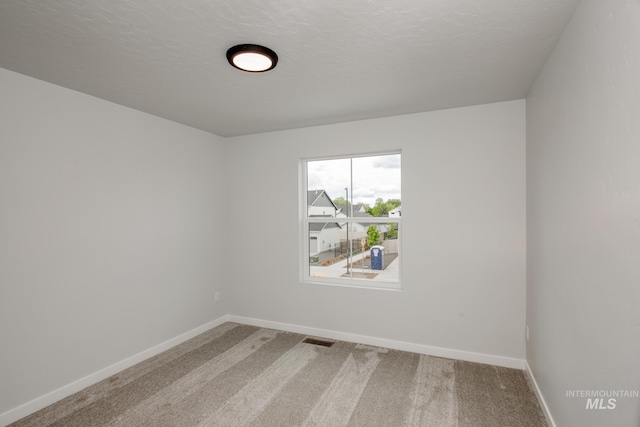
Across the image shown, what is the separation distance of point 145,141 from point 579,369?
380 cm

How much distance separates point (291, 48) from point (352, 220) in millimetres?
2132

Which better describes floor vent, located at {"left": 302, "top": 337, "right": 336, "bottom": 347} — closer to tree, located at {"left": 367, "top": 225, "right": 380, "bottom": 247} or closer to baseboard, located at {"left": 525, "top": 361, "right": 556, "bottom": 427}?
tree, located at {"left": 367, "top": 225, "right": 380, "bottom": 247}

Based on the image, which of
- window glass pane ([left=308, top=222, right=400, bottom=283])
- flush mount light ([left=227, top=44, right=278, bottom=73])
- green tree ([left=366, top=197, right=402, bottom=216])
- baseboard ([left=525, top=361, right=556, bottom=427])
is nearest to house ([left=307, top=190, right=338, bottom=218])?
window glass pane ([left=308, top=222, right=400, bottom=283])

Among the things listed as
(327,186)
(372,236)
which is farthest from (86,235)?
(372,236)

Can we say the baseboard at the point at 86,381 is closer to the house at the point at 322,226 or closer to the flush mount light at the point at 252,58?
the house at the point at 322,226

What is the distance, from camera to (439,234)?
10.4ft

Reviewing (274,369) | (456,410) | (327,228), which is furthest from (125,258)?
(456,410)

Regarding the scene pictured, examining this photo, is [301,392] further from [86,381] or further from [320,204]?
[320,204]

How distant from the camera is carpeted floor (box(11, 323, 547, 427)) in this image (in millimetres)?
2221

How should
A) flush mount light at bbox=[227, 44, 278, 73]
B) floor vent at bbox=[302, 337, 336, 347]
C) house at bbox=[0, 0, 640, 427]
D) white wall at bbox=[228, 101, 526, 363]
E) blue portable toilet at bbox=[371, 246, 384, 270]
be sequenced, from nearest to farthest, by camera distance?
1. house at bbox=[0, 0, 640, 427]
2. flush mount light at bbox=[227, 44, 278, 73]
3. white wall at bbox=[228, 101, 526, 363]
4. floor vent at bbox=[302, 337, 336, 347]
5. blue portable toilet at bbox=[371, 246, 384, 270]

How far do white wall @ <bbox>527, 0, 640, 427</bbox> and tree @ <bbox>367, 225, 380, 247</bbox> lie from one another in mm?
1600

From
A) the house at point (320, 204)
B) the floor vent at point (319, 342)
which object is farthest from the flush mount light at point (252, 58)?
the floor vent at point (319, 342)

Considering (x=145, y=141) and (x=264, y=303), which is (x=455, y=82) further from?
(x=264, y=303)

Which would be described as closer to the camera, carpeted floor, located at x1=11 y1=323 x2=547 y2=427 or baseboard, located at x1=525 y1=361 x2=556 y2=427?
baseboard, located at x1=525 y1=361 x2=556 y2=427
